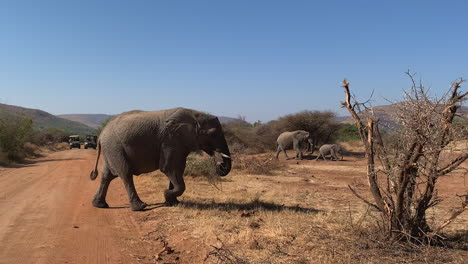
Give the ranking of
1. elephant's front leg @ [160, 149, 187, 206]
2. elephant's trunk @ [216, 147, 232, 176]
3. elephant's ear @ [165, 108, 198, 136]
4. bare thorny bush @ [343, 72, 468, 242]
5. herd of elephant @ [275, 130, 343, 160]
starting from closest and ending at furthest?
bare thorny bush @ [343, 72, 468, 242] → elephant's front leg @ [160, 149, 187, 206] → elephant's ear @ [165, 108, 198, 136] → elephant's trunk @ [216, 147, 232, 176] → herd of elephant @ [275, 130, 343, 160]

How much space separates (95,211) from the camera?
7.79 m

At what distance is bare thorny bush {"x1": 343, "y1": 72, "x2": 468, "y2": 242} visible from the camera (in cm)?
449

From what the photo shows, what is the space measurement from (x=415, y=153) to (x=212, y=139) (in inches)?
187

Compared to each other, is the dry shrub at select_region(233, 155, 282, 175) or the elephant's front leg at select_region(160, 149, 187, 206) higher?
the elephant's front leg at select_region(160, 149, 187, 206)

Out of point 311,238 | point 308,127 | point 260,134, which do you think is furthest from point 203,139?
point 260,134

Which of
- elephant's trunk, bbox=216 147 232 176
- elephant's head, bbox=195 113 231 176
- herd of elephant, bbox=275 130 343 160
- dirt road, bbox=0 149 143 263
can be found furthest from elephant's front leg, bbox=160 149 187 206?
herd of elephant, bbox=275 130 343 160

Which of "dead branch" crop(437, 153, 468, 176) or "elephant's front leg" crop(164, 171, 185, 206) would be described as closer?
"dead branch" crop(437, 153, 468, 176)

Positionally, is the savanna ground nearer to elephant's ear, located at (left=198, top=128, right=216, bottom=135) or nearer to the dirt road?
the dirt road

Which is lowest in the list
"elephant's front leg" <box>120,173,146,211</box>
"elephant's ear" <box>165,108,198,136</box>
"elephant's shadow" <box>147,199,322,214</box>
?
"elephant's shadow" <box>147,199,322,214</box>

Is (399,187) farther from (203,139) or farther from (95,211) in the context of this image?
(95,211)

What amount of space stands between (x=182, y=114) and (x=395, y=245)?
525 centimetres

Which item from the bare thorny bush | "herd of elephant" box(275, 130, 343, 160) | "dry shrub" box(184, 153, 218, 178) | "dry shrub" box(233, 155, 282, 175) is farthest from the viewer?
"herd of elephant" box(275, 130, 343, 160)

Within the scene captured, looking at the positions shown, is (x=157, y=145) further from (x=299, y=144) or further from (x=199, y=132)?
(x=299, y=144)

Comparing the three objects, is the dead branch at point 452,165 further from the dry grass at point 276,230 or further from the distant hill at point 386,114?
the dry grass at point 276,230
